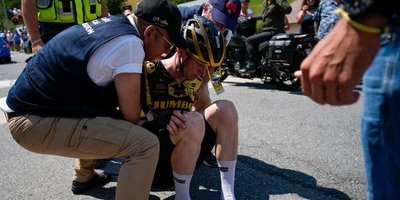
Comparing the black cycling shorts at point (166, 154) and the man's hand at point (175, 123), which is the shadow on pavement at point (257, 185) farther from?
the man's hand at point (175, 123)

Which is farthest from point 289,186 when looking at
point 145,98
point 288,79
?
point 288,79

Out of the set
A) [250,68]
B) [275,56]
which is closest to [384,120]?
[275,56]

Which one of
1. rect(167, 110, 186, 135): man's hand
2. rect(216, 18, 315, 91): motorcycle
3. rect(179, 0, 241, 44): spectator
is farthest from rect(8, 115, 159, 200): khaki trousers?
rect(216, 18, 315, 91): motorcycle

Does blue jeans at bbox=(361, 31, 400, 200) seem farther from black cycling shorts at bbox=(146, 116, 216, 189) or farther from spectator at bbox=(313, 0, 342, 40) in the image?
spectator at bbox=(313, 0, 342, 40)

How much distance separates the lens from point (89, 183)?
2986 millimetres

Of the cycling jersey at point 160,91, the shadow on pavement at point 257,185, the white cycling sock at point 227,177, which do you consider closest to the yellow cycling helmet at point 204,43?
the cycling jersey at point 160,91

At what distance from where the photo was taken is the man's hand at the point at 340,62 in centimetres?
111

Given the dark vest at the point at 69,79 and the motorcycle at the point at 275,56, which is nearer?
the dark vest at the point at 69,79

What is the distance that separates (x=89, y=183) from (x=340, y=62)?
227 cm

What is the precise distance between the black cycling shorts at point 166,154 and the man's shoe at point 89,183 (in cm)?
46

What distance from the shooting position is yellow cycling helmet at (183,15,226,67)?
7.77 feet

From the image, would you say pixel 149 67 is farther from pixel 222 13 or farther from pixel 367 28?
pixel 367 28

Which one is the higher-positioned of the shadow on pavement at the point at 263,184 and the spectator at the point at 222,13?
the spectator at the point at 222,13

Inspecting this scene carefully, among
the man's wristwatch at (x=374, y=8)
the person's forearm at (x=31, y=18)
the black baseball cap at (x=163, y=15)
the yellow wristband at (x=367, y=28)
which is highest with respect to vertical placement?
the man's wristwatch at (x=374, y=8)
